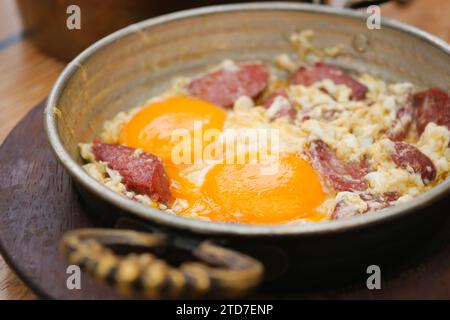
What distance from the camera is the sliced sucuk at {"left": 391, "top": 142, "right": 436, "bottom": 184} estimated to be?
82.9 inches

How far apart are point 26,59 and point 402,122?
222 centimetres

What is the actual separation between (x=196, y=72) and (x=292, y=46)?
0.51m

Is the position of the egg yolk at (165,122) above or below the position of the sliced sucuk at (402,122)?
below

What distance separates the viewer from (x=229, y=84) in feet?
8.80

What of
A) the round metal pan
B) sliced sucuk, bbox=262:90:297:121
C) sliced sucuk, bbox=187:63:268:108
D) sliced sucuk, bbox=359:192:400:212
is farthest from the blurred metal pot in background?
sliced sucuk, bbox=359:192:400:212

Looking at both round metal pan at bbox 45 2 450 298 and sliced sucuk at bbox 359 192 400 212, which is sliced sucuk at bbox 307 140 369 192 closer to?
sliced sucuk at bbox 359 192 400 212

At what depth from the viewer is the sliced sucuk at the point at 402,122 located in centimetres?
236

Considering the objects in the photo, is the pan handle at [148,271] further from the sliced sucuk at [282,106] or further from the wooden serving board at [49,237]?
the sliced sucuk at [282,106]

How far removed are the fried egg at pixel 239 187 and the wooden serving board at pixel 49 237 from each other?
36cm

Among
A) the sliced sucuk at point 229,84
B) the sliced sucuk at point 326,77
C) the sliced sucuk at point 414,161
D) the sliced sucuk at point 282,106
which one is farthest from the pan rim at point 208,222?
the sliced sucuk at point 326,77

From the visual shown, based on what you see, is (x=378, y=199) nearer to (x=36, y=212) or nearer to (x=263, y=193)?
(x=263, y=193)

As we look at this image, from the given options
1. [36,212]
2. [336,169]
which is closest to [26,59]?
[36,212]

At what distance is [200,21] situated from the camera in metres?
2.75

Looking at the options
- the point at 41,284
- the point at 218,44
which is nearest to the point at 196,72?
the point at 218,44
